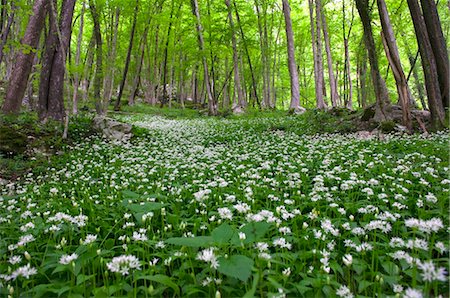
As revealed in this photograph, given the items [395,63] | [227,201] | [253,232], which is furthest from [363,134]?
[253,232]

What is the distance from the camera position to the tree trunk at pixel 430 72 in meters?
8.95

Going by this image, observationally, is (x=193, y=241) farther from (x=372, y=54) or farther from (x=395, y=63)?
(x=395, y=63)

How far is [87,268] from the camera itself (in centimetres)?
241

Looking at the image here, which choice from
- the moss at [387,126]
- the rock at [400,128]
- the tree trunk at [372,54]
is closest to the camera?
the tree trunk at [372,54]

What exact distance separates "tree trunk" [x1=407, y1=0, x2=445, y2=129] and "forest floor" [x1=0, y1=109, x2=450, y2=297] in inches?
135

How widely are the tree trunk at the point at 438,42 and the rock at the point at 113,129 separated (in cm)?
1022

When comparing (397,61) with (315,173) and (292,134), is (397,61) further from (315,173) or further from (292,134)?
(315,173)

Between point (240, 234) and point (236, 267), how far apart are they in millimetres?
307

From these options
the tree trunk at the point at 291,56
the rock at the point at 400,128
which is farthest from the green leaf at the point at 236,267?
the tree trunk at the point at 291,56

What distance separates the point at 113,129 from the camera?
11.0 metres

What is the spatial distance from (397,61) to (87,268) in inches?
378

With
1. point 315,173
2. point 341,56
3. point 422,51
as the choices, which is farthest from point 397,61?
point 341,56

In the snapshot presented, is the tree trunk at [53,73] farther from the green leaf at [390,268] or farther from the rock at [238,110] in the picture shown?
the rock at [238,110]

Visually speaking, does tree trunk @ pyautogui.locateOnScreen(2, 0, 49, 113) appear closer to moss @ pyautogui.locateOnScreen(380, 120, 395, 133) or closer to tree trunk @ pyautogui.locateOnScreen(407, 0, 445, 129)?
moss @ pyautogui.locateOnScreen(380, 120, 395, 133)
